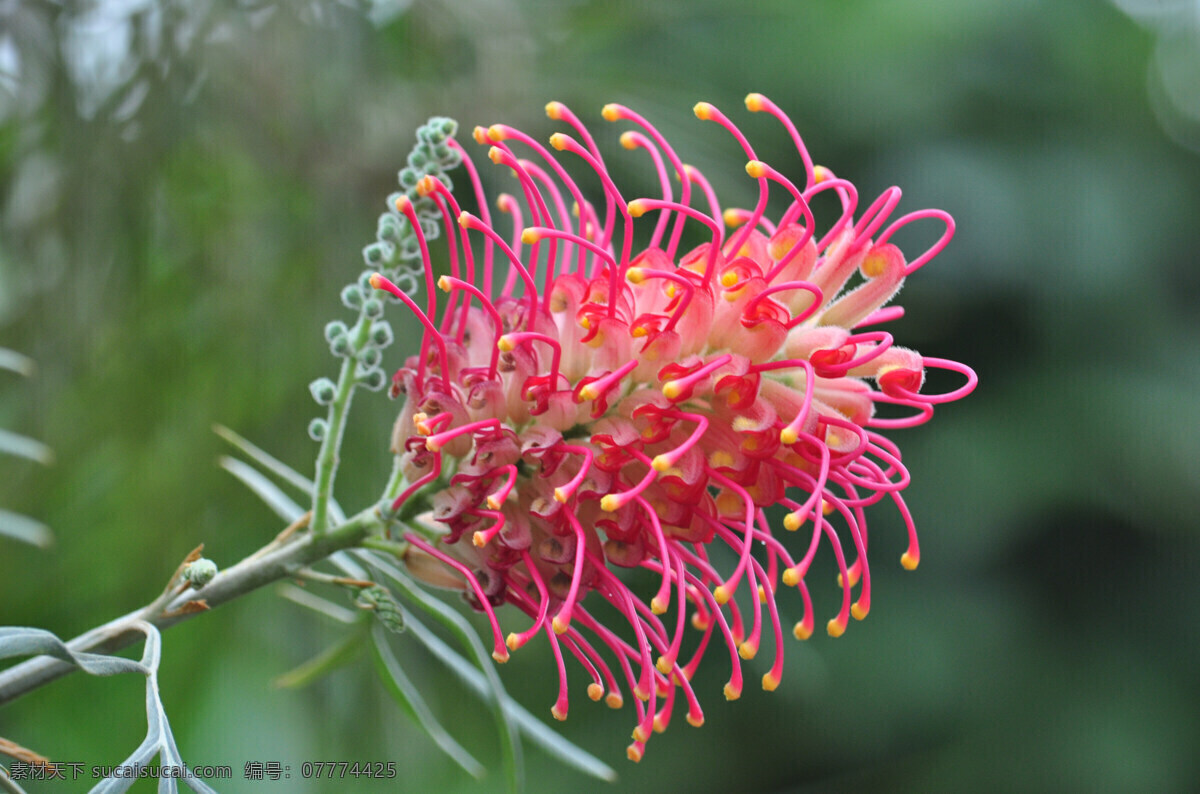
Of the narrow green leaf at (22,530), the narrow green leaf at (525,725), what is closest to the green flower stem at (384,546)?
the narrow green leaf at (525,725)

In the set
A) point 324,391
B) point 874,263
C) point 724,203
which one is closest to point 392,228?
point 324,391

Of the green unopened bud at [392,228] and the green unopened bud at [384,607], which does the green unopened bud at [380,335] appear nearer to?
the green unopened bud at [392,228]

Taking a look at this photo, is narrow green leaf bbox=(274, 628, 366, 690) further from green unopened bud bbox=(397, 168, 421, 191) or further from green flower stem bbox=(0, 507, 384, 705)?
green unopened bud bbox=(397, 168, 421, 191)

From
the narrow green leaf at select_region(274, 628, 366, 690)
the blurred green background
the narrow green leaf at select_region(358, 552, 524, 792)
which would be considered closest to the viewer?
the narrow green leaf at select_region(358, 552, 524, 792)

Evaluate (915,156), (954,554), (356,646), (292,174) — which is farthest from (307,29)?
(954,554)

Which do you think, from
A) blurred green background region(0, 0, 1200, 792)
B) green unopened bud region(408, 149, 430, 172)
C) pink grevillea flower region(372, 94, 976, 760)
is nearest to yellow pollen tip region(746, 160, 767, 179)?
pink grevillea flower region(372, 94, 976, 760)

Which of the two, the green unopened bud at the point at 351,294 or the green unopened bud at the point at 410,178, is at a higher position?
the green unopened bud at the point at 410,178

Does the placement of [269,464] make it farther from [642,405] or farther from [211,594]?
[642,405]
